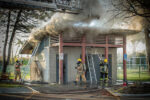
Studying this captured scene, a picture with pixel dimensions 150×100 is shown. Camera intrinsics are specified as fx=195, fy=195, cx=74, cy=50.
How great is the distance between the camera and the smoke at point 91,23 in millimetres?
11481

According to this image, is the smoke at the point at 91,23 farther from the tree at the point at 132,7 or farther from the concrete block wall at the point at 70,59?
the concrete block wall at the point at 70,59

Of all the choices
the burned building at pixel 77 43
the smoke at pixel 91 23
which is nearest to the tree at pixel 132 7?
the smoke at pixel 91 23

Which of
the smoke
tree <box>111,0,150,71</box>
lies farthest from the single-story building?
tree <box>111,0,150,71</box>

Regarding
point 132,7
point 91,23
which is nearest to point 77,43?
point 91,23

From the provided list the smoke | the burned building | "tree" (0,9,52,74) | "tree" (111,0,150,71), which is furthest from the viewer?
"tree" (0,9,52,74)

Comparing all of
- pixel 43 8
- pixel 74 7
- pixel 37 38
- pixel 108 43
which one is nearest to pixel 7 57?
pixel 37 38

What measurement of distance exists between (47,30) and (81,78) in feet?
14.0

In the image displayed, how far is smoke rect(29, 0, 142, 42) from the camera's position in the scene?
11481 mm

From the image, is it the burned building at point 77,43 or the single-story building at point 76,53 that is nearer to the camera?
the burned building at point 77,43

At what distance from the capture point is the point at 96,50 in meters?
14.8

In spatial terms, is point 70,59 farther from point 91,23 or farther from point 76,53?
point 91,23

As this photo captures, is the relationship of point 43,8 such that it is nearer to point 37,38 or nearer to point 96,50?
point 37,38

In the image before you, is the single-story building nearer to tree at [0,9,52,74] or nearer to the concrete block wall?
the concrete block wall

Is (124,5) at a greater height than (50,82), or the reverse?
(124,5)
